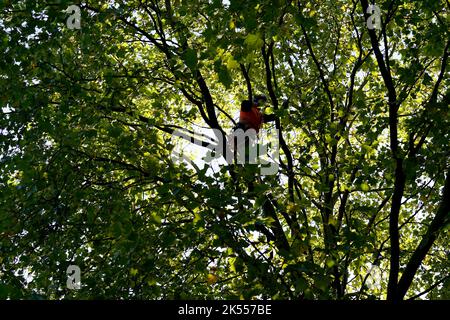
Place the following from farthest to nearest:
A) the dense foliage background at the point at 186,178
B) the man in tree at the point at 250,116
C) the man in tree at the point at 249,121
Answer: the man in tree at the point at 250,116
the man in tree at the point at 249,121
the dense foliage background at the point at 186,178

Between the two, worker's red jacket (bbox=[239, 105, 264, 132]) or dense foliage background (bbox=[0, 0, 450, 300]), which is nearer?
dense foliage background (bbox=[0, 0, 450, 300])

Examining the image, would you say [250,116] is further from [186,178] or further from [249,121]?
[186,178]

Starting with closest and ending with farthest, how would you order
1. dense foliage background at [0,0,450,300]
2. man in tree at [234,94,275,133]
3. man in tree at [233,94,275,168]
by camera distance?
dense foliage background at [0,0,450,300] → man in tree at [233,94,275,168] → man in tree at [234,94,275,133]

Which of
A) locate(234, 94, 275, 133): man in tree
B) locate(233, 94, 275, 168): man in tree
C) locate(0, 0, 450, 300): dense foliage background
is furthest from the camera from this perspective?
locate(234, 94, 275, 133): man in tree

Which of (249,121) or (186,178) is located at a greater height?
(249,121)

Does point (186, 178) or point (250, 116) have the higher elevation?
point (250, 116)

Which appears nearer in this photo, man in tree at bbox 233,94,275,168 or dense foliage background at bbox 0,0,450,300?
dense foliage background at bbox 0,0,450,300

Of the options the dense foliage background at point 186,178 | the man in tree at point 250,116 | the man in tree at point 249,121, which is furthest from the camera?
the man in tree at point 250,116

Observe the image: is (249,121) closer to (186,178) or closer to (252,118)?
(252,118)

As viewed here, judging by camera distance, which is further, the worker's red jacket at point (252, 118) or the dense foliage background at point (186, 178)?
the worker's red jacket at point (252, 118)

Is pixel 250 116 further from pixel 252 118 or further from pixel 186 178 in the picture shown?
pixel 186 178

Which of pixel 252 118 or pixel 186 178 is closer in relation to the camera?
pixel 186 178

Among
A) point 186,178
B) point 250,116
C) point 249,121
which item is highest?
point 250,116

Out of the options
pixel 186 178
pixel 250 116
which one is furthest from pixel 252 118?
pixel 186 178
